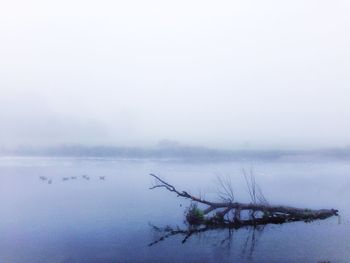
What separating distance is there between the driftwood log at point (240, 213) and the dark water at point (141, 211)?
0.13 m

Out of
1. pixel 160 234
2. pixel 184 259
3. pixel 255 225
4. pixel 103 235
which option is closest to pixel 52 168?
pixel 103 235

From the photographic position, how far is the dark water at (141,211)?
6.21 m

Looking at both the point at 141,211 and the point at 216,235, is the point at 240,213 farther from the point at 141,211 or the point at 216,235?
the point at 141,211

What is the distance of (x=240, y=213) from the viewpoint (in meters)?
7.81

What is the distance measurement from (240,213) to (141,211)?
1.61 metres

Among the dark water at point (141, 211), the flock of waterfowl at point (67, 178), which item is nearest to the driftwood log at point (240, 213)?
the dark water at point (141, 211)

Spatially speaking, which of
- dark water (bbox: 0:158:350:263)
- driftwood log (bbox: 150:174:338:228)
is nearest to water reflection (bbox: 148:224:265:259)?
dark water (bbox: 0:158:350:263)

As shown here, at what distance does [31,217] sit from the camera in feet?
23.1

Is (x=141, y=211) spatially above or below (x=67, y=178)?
below

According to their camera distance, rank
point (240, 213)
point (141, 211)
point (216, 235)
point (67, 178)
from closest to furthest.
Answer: point (216, 235) < point (141, 211) < point (240, 213) < point (67, 178)

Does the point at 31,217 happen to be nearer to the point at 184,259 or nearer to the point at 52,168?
the point at 52,168

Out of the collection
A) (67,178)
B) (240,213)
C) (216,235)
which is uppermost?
(67,178)

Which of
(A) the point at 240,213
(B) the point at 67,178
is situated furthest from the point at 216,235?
(B) the point at 67,178

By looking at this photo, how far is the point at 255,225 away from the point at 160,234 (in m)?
1.61
